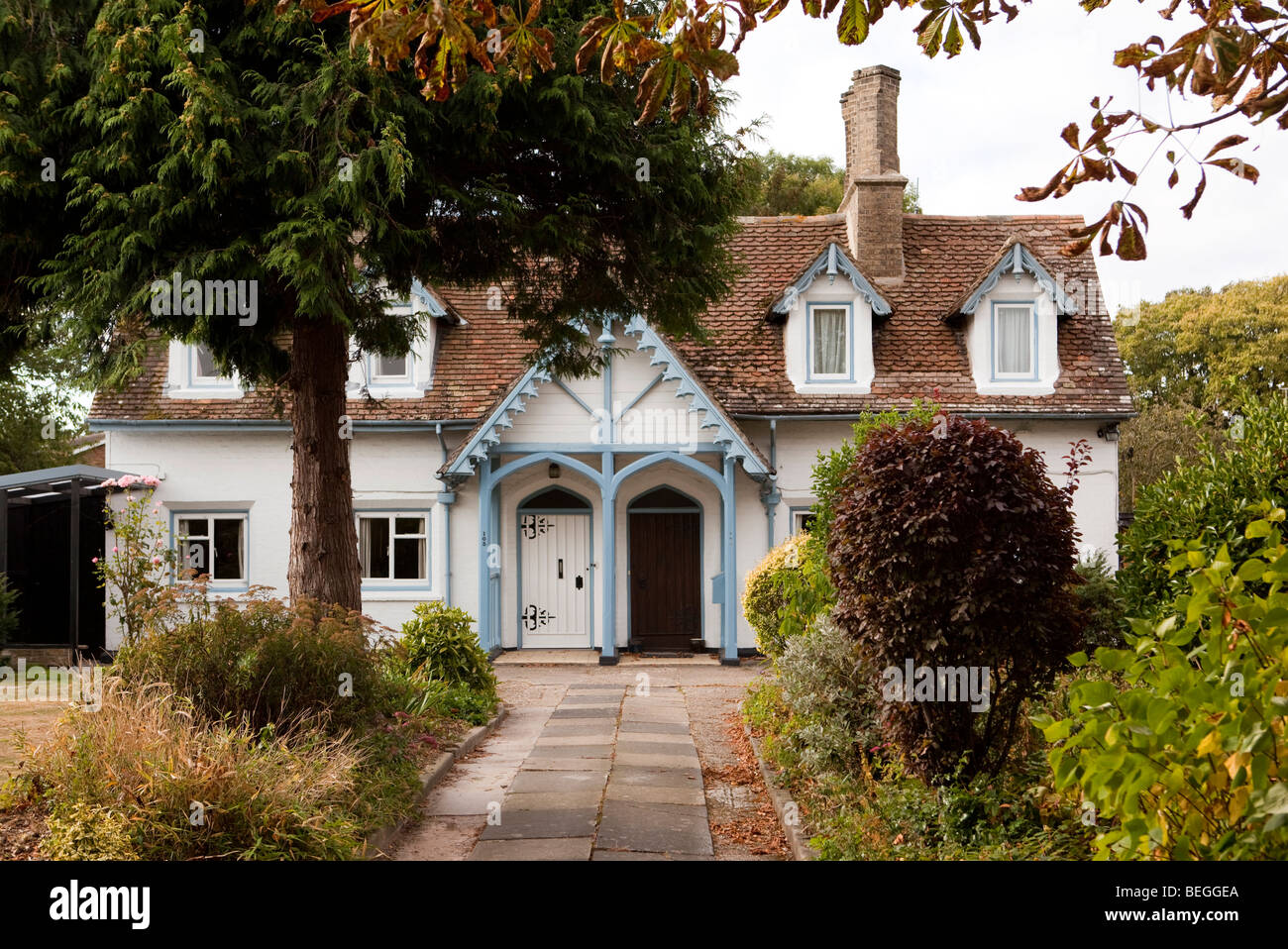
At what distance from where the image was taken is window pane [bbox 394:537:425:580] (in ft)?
60.7

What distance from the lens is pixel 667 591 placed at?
1878cm

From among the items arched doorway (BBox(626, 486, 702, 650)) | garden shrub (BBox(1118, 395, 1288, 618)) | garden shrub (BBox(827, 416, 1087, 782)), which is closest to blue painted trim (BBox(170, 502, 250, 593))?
arched doorway (BBox(626, 486, 702, 650))

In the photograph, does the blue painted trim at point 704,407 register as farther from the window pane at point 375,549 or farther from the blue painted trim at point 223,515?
the blue painted trim at point 223,515

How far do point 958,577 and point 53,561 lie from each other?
16.2 meters

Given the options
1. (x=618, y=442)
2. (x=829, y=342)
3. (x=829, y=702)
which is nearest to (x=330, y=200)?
(x=829, y=702)

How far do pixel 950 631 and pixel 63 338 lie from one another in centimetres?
732

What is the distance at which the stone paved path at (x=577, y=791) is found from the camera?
6.78 m

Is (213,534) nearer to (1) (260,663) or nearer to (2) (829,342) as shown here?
(2) (829,342)

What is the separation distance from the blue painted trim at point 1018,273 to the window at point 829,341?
7.14ft

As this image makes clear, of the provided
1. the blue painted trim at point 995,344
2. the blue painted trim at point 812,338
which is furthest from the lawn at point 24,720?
the blue painted trim at point 995,344

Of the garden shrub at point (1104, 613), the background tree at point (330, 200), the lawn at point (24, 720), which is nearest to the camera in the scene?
the background tree at point (330, 200)

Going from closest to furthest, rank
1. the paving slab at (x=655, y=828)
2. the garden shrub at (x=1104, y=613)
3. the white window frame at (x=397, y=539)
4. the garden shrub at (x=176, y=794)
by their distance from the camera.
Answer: the garden shrub at (x=176, y=794), the paving slab at (x=655, y=828), the garden shrub at (x=1104, y=613), the white window frame at (x=397, y=539)

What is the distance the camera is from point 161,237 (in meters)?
7.36
